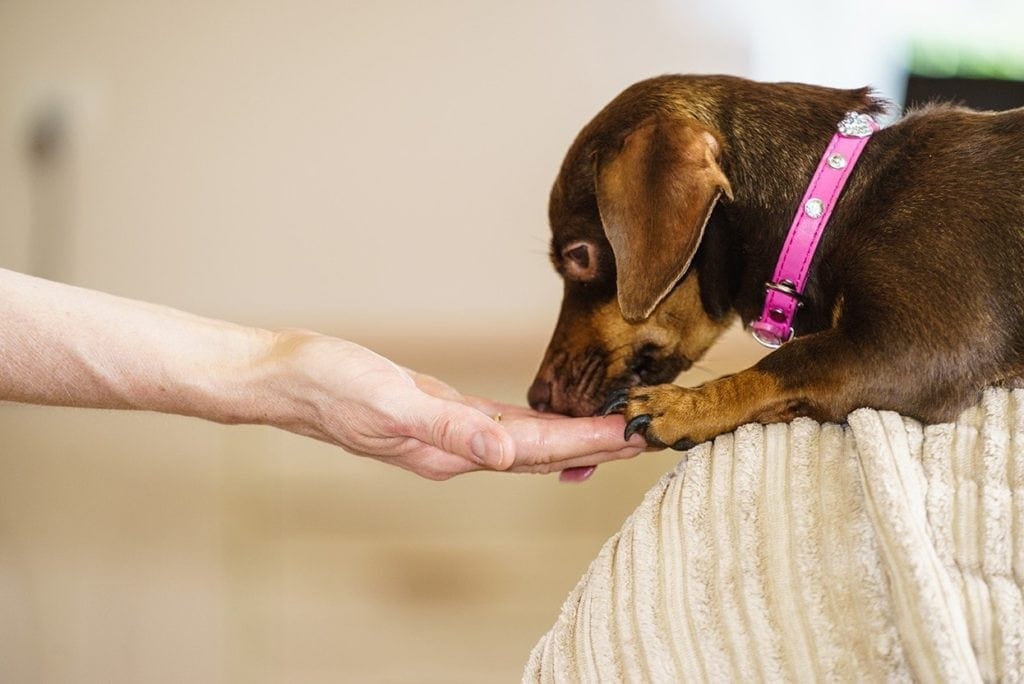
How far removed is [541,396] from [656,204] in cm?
37

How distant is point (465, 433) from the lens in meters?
1.24

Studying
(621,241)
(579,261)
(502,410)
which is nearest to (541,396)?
(502,410)

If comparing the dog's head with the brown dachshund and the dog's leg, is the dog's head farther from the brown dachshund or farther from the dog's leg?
the dog's leg

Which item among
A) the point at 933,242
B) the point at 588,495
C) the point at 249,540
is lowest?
the point at 249,540

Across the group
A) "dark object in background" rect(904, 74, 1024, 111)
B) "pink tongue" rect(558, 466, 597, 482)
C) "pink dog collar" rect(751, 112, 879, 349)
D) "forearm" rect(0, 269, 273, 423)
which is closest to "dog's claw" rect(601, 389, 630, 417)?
"pink tongue" rect(558, 466, 597, 482)

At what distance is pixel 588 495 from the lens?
2.90 meters

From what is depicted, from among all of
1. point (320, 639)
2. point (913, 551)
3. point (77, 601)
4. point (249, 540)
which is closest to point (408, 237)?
point (249, 540)

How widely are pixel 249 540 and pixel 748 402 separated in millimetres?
2015

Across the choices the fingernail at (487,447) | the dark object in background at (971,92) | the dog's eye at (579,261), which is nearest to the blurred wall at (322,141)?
the dark object in background at (971,92)

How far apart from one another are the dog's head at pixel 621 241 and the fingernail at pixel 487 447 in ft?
0.86

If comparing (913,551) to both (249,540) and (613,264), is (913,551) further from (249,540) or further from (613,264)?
(249,540)

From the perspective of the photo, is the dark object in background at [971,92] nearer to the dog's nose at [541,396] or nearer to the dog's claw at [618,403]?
the dog's nose at [541,396]

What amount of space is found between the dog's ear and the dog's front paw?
0.35 ft

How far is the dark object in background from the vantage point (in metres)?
2.58
